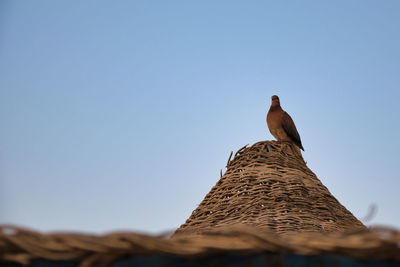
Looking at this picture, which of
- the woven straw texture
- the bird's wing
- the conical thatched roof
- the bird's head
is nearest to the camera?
the woven straw texture

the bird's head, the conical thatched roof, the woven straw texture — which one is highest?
the bird's head

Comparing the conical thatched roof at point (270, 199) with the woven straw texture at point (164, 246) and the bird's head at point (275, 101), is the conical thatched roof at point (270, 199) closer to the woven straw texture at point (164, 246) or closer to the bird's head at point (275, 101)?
the woven straw texture at point (164, 246)

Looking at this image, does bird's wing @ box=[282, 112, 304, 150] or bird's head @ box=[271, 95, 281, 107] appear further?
bird's head @ box=[271, 95, 281, 107]

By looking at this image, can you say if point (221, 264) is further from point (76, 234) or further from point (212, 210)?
point (212, 210)

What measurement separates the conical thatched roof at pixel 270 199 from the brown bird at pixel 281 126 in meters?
1.53

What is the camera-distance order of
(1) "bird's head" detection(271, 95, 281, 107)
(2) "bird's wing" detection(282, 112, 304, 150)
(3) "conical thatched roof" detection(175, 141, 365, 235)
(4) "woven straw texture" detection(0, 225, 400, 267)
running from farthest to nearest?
(1) "bird's head" detection(271, 95, 281, 107) < (2) "bird's wing" detection(282, 112, 304, 150) < (3) "conical thatched roof" detection(175, 141, 365, 235) < (4) "woven straw texture" detection(0, 225, 400, 267)

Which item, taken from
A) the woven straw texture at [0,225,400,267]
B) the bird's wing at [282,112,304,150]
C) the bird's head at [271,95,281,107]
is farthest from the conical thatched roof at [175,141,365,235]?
the bird's head at [271,95,281,107]

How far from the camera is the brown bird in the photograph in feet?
10.7

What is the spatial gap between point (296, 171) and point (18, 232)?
50.8 inches

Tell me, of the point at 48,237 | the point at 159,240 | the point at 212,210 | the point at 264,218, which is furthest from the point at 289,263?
the point at 212,210

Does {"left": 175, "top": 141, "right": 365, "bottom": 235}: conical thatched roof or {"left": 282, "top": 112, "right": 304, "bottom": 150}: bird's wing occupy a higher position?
{"left": 282, "top": 112, "right": 304, "bottom": 150}: bird's wing

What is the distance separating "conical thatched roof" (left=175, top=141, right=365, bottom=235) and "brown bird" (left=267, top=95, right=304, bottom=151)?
1.53 meters

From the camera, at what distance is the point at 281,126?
328 cm

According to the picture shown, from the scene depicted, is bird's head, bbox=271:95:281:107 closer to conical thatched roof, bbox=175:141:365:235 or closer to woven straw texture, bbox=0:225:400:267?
conical thatched roof, bbox=175:141:365:235
